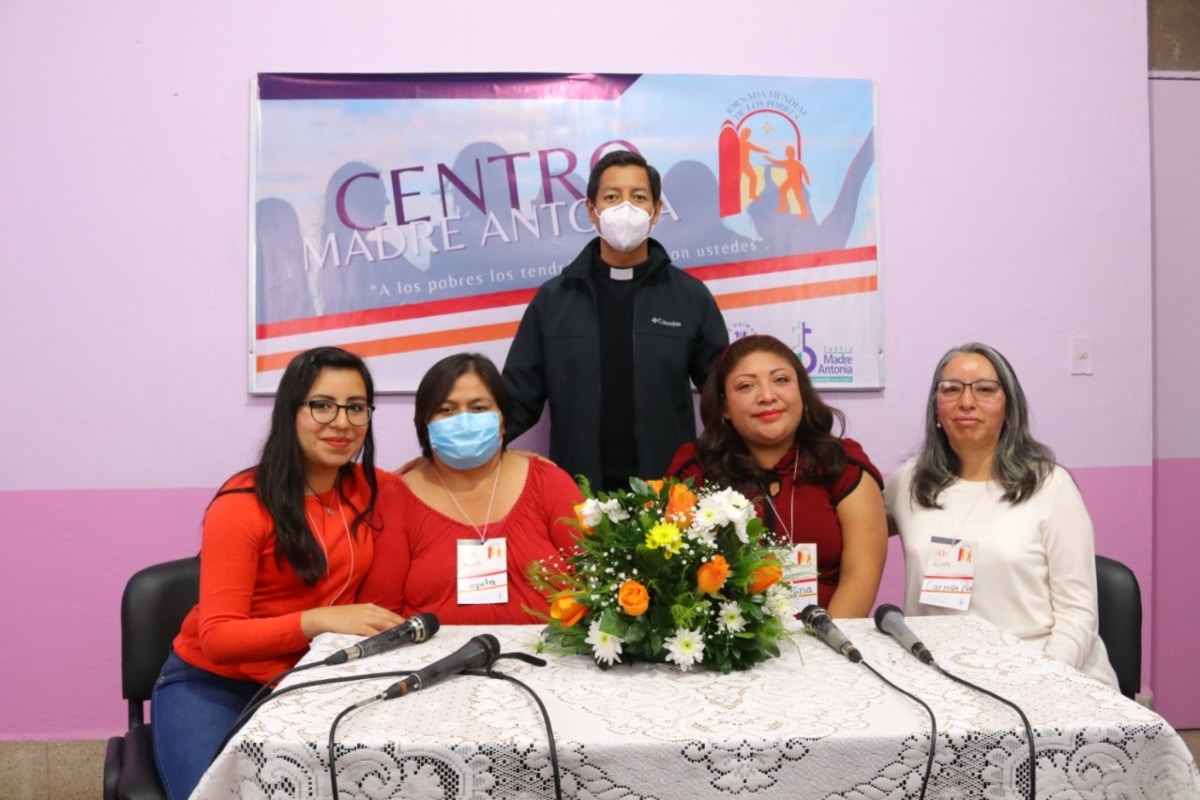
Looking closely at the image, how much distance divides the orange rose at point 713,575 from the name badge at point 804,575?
1.93 ft

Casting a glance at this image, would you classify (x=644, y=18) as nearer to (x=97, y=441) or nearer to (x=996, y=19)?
(x=996, y=19)

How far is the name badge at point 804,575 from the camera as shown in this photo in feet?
7.34

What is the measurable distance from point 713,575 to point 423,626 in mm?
585

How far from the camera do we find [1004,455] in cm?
251

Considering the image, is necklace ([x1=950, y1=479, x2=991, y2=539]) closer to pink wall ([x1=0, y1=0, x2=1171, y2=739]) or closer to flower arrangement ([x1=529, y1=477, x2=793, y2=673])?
flower arrangement ([x1=529, y1=477, x2=793, y2=673])

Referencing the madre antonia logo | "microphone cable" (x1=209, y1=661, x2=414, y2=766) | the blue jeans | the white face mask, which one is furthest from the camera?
the madre antonia logo

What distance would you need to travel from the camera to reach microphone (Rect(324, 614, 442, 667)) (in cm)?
168

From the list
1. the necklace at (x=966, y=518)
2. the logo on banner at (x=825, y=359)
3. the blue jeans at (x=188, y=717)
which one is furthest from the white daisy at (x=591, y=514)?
the logo on banner at (x=825, y=359)

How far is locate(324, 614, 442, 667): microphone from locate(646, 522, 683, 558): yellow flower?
49 centimetres

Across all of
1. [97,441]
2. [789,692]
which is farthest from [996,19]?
[97,441]

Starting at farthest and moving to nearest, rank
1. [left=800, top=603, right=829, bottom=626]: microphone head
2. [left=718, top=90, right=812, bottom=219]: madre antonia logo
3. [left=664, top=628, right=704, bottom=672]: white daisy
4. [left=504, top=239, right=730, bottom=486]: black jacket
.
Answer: [left=718, top=90, right=812, bottom=219]: madre antonia logo
[left=504, top=239, right=730, bottom=486]: black jacket
[left=800, top=603, right=829, bottom=626]: microphone head
[left=664, top=628, right=704, bottom=672]: white daisy

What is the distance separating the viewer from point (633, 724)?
4.64ft

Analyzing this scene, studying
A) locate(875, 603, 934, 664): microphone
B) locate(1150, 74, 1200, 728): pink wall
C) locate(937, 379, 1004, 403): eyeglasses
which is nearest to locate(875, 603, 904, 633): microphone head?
locate(875, 603, 934, 664): microphone

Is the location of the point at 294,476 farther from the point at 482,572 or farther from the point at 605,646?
the point at 605,646
